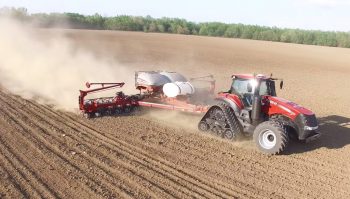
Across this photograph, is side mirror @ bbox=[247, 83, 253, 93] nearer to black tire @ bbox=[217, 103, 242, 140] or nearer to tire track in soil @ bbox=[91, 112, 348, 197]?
black tire @ bbox=[217, 103, 242, 140]

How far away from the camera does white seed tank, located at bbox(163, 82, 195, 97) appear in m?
13.9

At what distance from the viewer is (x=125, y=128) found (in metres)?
12.5

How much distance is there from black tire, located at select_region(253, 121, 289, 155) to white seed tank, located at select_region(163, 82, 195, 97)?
3678 mm

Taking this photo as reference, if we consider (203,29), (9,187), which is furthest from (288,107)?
(203,29)

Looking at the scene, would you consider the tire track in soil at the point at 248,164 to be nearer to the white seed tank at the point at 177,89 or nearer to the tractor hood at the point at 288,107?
the tractor hood at the point at 288,107

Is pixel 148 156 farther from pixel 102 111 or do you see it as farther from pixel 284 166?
pixel 102 111

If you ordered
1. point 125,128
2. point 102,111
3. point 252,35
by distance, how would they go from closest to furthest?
point 125,128
point 102,111
point 252,35

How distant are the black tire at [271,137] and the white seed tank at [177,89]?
3.68 meters

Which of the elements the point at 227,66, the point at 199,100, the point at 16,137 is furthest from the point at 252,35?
the point at 16,137

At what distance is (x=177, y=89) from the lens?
13.9 metres

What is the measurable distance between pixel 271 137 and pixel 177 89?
13.1 ft

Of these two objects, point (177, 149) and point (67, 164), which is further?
point (177, 149)

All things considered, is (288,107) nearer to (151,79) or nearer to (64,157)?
(151,79)

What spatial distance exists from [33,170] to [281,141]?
5701 millimetres
